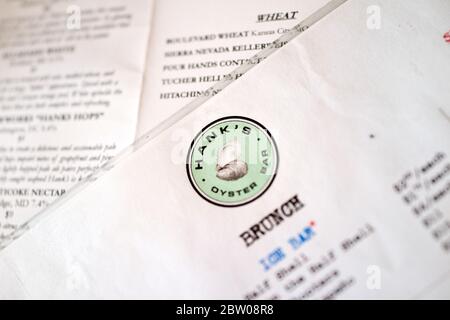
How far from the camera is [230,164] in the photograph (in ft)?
1.07

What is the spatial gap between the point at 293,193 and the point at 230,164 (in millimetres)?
53

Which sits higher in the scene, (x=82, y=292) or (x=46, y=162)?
(x=46, y=162)

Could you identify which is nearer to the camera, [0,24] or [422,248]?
[422,248]

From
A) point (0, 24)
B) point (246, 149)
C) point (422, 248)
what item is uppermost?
point (0, 24)

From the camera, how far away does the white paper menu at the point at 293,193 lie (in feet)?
0.95

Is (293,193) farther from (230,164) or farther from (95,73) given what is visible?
(95,73)

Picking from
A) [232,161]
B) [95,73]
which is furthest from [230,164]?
[95,73]

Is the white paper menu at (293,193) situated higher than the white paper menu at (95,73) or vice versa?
the white paper menu at (95,73)

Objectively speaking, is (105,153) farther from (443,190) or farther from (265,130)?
(443,190)

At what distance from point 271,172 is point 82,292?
0.17 metres

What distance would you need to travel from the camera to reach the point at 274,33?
37cm

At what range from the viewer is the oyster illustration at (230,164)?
321 millimetres

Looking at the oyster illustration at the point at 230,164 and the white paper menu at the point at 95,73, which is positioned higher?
the white paper menu at the point at 95,73

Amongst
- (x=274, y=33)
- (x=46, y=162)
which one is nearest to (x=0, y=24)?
(x=46, y=162)
